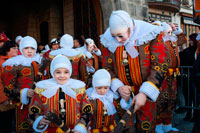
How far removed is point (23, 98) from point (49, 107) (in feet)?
2.96

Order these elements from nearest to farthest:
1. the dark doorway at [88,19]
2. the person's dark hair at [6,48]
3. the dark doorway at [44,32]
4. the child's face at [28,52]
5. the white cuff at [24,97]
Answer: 1. the white cuff at [24,97]
2. the child's face at [28,52]
3. the person's dark hair at [6,48]
4. the dark doorway at [88,19]
5. the dark doorway at [44,32]

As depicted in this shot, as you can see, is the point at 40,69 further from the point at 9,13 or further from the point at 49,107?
the point at 9,13

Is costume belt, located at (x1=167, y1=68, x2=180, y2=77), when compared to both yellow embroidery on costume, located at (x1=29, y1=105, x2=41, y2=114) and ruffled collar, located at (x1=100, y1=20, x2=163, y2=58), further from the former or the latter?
yellow embroidery on costume, located at (x1=29, y1=105, x2=41, y2=114)

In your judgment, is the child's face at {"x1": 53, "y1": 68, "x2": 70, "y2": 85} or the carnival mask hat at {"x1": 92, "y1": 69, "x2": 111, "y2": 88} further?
the carnival mask hat at {"x1": 92, "y1": 69, "x2": 111, "y2": 88}

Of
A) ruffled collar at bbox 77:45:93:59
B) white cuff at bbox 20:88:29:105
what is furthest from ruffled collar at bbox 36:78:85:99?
ruffled collar at bbox 77:45:93:59

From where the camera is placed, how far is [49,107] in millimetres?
2494

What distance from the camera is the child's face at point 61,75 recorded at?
2.59m

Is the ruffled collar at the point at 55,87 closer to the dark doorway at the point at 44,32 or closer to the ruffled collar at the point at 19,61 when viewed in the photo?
the ruffled collar at the point at 19,61

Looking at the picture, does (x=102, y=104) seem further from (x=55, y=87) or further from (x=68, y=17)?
(x=68, y=17)

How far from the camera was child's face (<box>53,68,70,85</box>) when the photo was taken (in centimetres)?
259

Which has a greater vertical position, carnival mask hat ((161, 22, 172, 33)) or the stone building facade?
the stone building facade

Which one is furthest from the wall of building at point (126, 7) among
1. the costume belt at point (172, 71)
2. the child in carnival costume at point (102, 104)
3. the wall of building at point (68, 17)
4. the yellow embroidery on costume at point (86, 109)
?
the yellow embroidery on costume at point (86, 109)

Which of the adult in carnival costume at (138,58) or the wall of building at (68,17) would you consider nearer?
the adult in carnival costume at (138,58)

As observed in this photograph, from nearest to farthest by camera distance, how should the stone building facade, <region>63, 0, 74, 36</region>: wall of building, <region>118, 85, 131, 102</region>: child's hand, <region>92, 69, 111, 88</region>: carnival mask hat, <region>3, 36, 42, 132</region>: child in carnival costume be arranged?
<region>118, 85, 131, 102</region>: child's hand < <region>92, 69, 111, 88</region>: carnival mask hat < <region>3, 36, 42, 132</region>: child in carnival costume < the stone building facade < <region>63, 0, 74, 36</region>: wall of building
